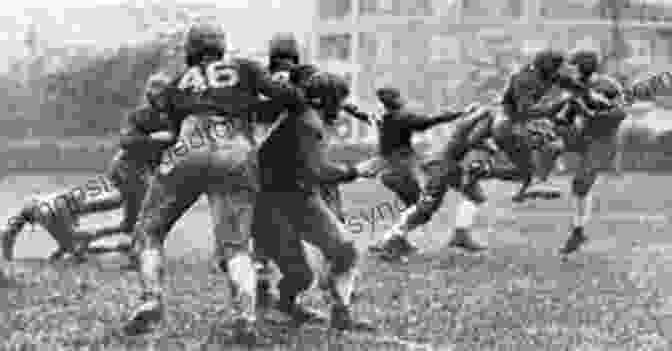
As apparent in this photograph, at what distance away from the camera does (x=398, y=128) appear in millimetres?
9953

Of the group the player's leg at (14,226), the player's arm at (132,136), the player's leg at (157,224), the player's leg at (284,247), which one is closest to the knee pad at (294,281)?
the player's leg at (284,247)

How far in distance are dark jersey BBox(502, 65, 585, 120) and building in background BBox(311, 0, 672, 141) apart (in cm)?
1695

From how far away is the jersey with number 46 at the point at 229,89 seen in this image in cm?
629

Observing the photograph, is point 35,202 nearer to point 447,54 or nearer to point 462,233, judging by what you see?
point 462,233

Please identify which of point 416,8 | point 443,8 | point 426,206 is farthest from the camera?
point 416,8

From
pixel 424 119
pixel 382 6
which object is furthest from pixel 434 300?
pixel 382 6

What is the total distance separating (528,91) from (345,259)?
3978 millimetres

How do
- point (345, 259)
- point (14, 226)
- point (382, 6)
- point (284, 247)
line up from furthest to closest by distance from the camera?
point (382, 6) → point (14, 226) → point (284, 247) → point (345, 259)

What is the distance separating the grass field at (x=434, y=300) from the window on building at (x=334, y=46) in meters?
18.8

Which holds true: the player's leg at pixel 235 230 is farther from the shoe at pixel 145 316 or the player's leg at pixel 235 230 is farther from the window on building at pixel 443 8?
the window on building at pixel 443 8

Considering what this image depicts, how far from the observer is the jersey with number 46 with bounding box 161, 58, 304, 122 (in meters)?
6.29

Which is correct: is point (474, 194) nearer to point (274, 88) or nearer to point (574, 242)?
point (574, 242)

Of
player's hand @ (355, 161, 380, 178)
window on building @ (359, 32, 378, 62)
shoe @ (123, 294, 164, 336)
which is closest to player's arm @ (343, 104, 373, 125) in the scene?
player's hand @ (355, 161, 380, 178)

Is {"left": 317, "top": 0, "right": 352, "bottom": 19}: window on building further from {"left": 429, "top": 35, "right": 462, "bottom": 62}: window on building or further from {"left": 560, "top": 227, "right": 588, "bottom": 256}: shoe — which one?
{"left": 560, "top": 227, "right": 588, "bottom": 256}: shoe
